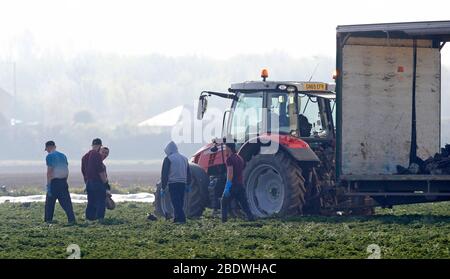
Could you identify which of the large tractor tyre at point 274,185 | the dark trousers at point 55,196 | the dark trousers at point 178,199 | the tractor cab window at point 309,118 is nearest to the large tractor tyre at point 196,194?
the dark trousers at point 178,199

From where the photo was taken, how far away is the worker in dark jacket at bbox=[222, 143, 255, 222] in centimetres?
2202

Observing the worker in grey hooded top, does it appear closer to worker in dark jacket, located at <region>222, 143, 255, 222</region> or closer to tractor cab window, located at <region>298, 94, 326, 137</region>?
worker in dark jacket, located at <region>222, 143, 255, 222</region>

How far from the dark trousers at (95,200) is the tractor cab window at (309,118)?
13.2 feet

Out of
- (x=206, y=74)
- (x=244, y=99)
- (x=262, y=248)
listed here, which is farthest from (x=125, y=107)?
(x=262, y=248)

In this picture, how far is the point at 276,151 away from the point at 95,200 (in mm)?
3780

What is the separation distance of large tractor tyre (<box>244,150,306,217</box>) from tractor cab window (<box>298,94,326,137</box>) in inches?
39.9

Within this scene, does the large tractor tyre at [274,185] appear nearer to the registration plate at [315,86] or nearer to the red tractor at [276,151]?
the red tractor at [276,151]

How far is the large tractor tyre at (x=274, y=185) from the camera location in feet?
70.6

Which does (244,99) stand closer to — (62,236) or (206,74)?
(62,236)

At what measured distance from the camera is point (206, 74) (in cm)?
11156

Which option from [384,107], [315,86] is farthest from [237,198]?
[384,107]

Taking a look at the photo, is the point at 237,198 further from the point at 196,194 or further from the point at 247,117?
the point at 247,117
